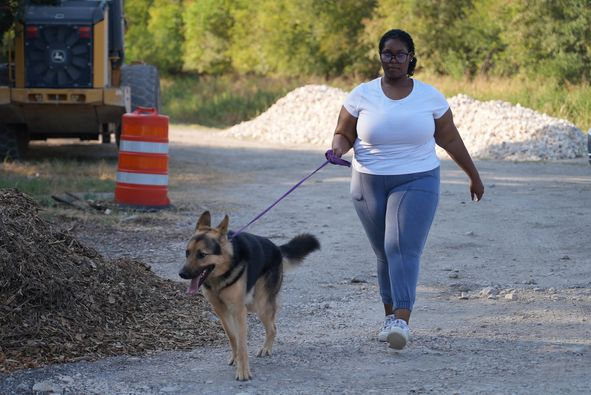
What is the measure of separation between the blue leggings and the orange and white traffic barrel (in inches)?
254

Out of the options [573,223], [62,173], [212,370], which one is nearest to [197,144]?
[62,173]

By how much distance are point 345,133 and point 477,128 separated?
17.2m

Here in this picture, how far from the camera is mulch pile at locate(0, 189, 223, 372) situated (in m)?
6.03

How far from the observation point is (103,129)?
18641 millimetres

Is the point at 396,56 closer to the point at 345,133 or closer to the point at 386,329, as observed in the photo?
the point at 345,133

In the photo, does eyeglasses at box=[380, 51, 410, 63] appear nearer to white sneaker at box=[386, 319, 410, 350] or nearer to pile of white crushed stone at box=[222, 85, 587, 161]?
white sneaker at box=[386, 319, 410, 350]

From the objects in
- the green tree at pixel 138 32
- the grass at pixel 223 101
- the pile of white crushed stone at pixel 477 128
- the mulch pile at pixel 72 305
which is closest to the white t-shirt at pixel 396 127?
the mulch pile at pixel 72 305

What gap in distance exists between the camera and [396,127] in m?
5.98

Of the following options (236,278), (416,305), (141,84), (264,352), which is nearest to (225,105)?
(141,84)

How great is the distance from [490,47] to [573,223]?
3228 centimetres

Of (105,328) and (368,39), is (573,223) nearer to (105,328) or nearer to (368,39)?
(105,328)

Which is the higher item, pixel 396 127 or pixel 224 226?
A: pixel 396 127

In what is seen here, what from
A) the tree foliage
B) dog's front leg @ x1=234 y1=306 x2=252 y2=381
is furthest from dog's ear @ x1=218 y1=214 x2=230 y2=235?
the tree foliage

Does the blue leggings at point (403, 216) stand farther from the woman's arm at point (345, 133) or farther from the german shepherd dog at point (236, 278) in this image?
the german shepherd dog at point (236, 278)
